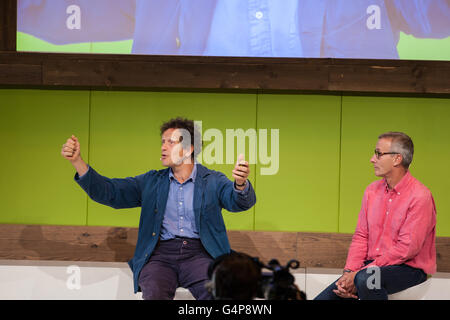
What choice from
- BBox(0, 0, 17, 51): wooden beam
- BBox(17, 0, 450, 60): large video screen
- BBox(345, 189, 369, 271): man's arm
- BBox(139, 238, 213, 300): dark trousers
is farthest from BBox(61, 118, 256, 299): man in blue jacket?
BBox(0, 0, 17, 51): wooden beam

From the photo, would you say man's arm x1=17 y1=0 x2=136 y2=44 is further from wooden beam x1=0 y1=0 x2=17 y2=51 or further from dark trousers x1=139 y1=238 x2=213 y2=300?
dark trousers x1=139 y1=238 x2=213 y2=300

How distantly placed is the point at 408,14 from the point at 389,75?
560mm

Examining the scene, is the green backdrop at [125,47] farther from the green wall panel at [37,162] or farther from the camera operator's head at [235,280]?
the camera operator's head at [235,280]

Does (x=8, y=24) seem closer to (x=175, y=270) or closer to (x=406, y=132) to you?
(x=175, y=270)

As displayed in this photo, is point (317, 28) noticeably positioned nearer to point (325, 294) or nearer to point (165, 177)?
point (165, 177)

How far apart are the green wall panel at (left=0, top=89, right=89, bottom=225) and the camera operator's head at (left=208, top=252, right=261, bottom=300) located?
2.75m

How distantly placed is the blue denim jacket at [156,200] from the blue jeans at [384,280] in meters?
0.75

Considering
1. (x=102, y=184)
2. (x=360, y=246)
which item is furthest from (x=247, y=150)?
(x=102, y=184)

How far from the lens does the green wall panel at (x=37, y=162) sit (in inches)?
165

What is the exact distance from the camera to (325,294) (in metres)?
2.98

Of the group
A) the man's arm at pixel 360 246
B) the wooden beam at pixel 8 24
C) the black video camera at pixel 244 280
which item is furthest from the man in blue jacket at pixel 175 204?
the wooden beam at pixel 8 24

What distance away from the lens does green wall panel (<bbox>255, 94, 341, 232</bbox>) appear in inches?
162
